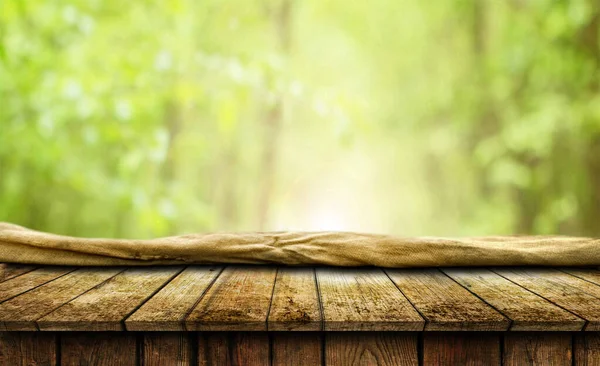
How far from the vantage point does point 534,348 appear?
978 mm

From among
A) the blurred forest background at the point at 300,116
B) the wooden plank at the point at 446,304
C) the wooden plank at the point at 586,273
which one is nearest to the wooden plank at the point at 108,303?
the wooden plank at the point at 446,304

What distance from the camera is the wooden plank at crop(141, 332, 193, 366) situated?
97 centimetres

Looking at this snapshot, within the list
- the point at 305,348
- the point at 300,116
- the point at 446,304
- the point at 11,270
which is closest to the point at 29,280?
the point at 11,270

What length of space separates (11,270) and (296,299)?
0.71m

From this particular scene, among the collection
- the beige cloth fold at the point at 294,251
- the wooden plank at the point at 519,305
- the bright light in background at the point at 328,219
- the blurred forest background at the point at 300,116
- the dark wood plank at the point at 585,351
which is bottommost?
the dark wood plank at the point at 585,351

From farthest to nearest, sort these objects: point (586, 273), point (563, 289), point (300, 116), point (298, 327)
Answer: point (300, 116) < point (586, 273) < point (563, 289) < point (298, 327)

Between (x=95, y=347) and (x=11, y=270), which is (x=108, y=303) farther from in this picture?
(x=11, y=270)

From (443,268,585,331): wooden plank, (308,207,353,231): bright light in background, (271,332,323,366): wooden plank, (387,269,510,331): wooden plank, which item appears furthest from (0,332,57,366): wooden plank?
(308,207,353,231): bright light in background

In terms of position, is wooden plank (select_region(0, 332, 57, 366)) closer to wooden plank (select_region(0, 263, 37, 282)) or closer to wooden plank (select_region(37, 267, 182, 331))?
wooden plank (select_region(37, 267, 182, 331))

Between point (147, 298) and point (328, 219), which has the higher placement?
point (328, 219)

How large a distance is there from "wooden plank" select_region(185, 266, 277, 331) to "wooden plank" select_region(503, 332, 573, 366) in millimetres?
414

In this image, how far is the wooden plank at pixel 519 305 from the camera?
93 cm

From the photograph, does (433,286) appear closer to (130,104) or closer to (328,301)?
(328,301)

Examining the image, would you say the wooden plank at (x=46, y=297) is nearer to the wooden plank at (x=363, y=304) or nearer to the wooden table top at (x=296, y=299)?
the wooden table top at (x=296, y=299)
